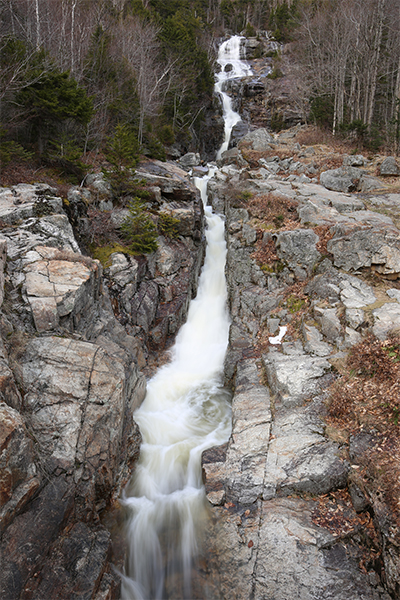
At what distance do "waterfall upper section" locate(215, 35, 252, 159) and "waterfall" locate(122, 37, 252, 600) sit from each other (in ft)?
80.4

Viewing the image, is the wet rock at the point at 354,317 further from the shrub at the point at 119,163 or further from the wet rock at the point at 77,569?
the shrub at the point at 119,163

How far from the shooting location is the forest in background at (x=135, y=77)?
1383 centimetres

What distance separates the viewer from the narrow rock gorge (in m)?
5.25

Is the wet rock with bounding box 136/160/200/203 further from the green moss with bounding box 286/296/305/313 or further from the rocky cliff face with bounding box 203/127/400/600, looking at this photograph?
the green moss with bounding box 286/296/305/313

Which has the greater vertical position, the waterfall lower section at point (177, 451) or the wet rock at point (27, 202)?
the wet rock at point (27, 202)

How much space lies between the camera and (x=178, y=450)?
8641 millimetres

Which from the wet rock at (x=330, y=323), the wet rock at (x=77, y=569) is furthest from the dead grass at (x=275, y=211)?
the wet rock at (x=77, y=569)

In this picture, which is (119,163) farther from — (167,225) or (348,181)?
(348,181)

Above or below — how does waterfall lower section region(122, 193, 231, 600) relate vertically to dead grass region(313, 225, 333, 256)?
below

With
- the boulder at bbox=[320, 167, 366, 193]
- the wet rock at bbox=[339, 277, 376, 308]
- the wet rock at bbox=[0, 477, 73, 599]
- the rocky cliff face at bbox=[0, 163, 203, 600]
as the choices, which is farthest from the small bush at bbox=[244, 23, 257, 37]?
the wet rock at bbox=[0, 477, 73, 599]

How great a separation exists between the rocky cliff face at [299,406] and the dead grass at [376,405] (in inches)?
7.3

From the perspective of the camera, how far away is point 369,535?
17.8ft

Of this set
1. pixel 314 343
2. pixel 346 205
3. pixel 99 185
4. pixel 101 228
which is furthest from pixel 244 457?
pixel 99 185

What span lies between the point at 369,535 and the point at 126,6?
3976 centimetres
